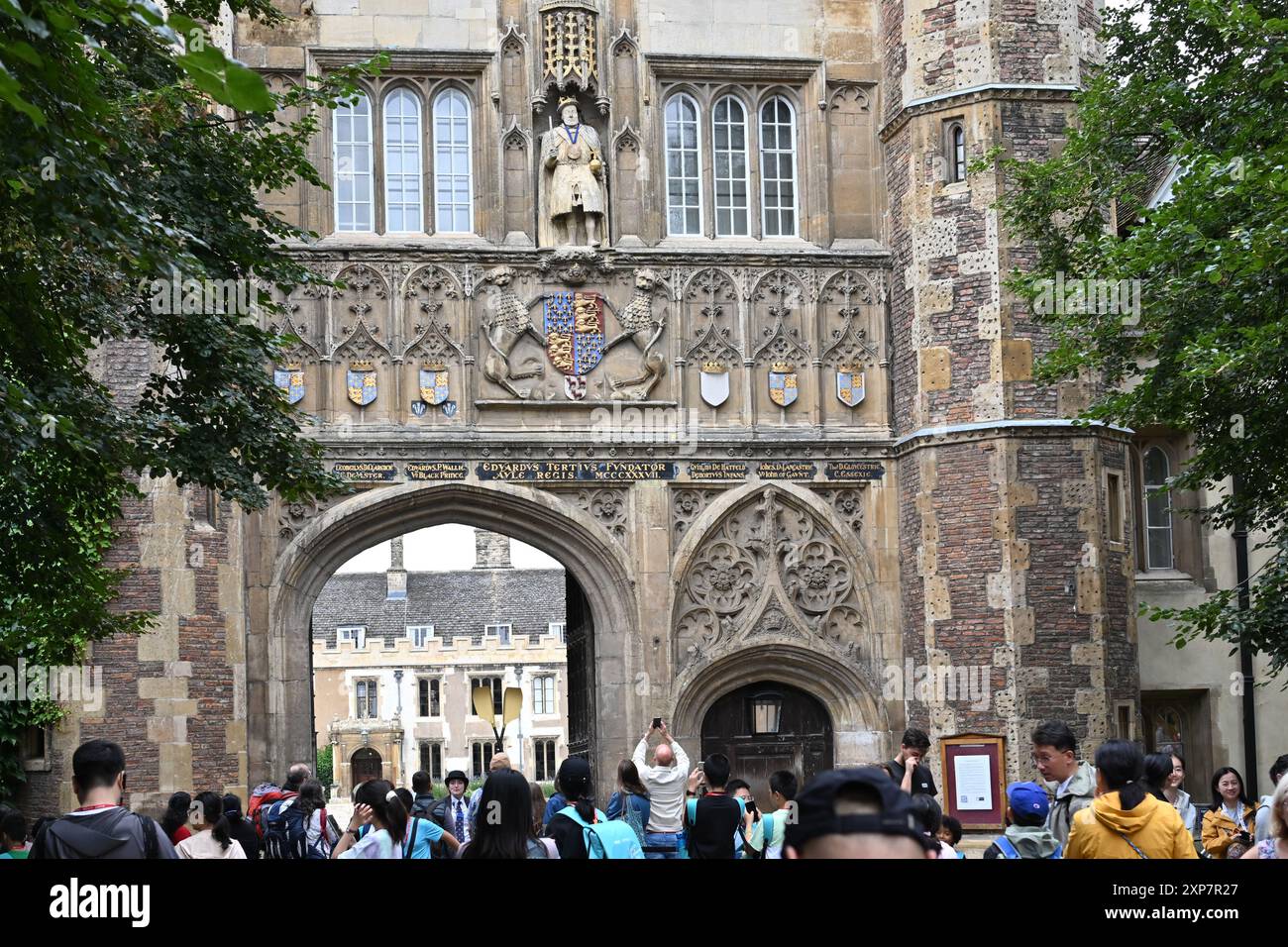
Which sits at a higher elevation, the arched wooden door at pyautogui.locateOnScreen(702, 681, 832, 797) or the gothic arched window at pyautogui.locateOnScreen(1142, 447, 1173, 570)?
the gothic arched window at pyautogui.locateOnScreen(1142, 447, 1173, 570)

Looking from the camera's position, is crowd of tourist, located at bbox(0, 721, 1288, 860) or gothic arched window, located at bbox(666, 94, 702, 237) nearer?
crowd of tourist, located at bbox(0, 721, 1288, 860)

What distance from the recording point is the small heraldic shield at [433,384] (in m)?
22.8

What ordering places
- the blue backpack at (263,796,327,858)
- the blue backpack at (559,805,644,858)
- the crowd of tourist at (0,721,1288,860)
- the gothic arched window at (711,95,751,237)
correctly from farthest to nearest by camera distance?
the gothic arched window at (711,95,751,237)
the blue backpack at (263,796,327,858)
the blue backpack at (559,805,644,858)
the crowd of tourist at (0,721,1288,860)

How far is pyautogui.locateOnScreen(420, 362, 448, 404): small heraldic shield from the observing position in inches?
899

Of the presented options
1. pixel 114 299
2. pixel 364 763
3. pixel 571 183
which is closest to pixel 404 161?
pixel 571 183

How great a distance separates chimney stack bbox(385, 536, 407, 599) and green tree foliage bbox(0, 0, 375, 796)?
2430 inches

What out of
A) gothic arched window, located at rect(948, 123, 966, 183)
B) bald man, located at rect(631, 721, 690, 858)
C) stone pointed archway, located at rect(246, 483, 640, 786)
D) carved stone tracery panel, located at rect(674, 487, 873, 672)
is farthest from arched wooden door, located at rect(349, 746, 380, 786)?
bald man, located at rect(631, 721, 690, 858)

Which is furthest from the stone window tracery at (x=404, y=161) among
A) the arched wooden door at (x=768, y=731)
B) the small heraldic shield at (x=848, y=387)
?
the arched wooden door at (x=768, y=731)

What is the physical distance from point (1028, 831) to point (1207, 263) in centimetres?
948

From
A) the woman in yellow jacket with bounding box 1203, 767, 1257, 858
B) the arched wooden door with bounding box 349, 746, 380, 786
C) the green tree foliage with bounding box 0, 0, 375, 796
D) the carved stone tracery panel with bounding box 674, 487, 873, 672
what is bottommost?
the arched wooden door with bounding box 349, 746, 380, 786

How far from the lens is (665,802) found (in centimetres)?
1170

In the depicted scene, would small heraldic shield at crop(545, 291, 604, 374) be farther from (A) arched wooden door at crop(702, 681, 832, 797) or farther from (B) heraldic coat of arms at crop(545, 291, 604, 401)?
(A) arched wooden door at crop(702, 681, 832, 797)

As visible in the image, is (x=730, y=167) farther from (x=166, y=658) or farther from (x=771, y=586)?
(x=166, y=658)
